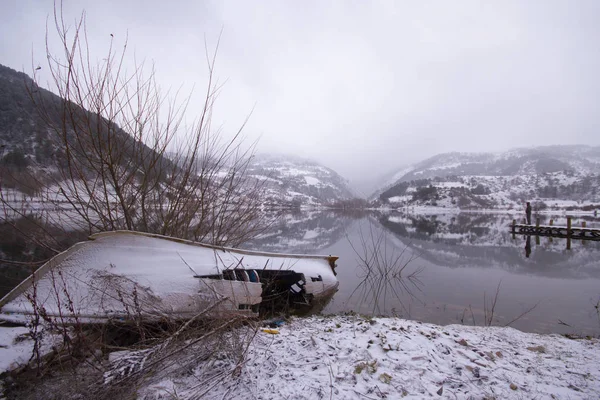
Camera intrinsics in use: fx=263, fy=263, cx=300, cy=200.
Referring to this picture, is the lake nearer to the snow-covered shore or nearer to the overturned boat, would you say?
the snow-covered shore

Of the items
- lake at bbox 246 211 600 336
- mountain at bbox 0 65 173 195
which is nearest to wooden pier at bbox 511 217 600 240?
lake at bbox 246 211 600 336

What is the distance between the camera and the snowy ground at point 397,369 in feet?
8.24

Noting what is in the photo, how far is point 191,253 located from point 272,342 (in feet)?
6.67

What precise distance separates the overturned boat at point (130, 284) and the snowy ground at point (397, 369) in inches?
25.9

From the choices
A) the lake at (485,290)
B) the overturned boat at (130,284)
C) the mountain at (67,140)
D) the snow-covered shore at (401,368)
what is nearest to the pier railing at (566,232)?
the lake at (485,290)

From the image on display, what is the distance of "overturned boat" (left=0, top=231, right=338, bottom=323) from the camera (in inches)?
127

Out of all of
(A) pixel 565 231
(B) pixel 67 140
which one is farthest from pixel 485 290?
(A) pixel 565 231

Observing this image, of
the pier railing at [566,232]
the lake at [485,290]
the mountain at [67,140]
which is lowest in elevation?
the lake at [485,290]

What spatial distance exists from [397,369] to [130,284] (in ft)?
11.6

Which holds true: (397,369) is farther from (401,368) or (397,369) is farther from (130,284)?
(130,284)

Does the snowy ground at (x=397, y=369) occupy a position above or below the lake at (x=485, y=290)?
above

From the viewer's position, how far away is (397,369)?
292 cm

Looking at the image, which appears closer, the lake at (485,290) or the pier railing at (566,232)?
the lake at (485,290)

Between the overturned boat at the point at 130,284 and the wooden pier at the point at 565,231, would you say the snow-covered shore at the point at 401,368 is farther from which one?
the wooden pier at the point at 565,231
